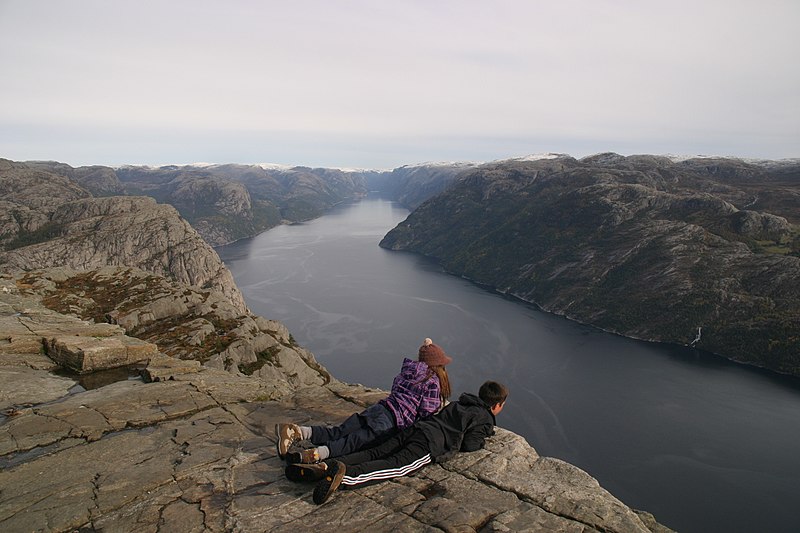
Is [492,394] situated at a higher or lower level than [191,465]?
higher

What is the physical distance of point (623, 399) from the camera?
123750mm

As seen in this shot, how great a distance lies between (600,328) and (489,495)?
200 metres

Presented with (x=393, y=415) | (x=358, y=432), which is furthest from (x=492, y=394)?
(x=358, y=432)

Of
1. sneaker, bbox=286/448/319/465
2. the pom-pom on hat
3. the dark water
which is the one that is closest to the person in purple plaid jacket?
the pom-pom on hat

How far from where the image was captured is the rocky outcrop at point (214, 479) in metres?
10.0

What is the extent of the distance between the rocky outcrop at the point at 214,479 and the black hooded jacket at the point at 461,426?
42cm

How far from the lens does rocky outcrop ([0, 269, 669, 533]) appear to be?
10000 millimetres

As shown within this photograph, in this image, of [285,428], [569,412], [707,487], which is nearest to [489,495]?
[285,428]

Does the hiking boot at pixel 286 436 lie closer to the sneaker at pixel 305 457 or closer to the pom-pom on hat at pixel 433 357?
the sneaker at pixel 305 457

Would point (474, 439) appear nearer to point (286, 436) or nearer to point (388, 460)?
point (388, 460)

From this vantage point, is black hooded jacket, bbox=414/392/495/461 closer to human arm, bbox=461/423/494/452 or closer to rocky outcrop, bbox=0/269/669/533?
human arm, bbox=461/423/494/452

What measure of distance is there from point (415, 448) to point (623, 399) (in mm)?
132429

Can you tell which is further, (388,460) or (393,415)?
(393,415)

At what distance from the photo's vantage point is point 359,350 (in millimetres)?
149875
